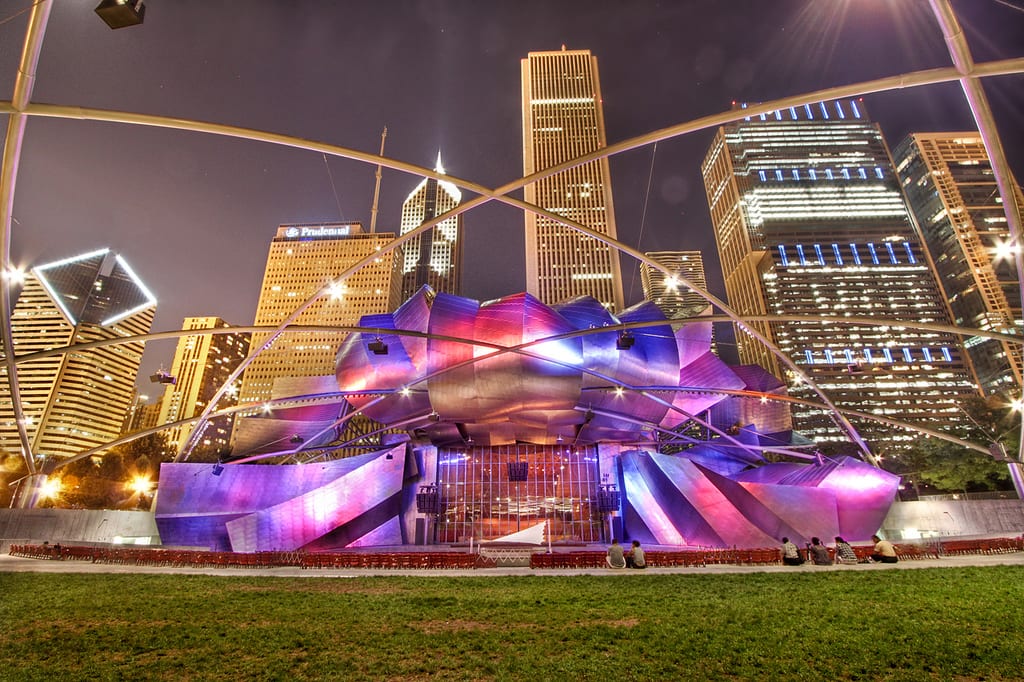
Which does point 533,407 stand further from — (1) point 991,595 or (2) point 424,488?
(1) point 991,595

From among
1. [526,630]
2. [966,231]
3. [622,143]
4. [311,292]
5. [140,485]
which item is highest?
[966,231]

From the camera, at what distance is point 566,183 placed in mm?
125312

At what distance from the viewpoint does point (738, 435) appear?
120 feet

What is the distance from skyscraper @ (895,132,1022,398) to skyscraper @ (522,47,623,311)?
97.6 m

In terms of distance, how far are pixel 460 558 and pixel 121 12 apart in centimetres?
1694

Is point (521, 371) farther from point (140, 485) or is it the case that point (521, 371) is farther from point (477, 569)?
point (140, 485)

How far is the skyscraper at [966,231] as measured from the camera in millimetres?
131125

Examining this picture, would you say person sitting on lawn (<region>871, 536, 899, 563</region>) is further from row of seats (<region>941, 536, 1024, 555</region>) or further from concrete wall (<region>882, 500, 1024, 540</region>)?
concrete wall (<region>882, 500, 1024, 540</region>)

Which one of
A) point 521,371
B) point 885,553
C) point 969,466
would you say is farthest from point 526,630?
point 969,466

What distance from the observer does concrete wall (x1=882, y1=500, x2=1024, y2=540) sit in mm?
32375

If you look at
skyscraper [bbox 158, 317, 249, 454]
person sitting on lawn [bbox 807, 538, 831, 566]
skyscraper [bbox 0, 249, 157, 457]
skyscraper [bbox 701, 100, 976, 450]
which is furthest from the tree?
skyscraper [bbox 158, 317, 249, 454]

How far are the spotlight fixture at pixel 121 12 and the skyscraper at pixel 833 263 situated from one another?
138 meters

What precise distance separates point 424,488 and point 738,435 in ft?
76.8

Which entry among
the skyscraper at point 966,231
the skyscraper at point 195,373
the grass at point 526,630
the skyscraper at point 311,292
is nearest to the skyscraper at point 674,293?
the grass at point 526,630
